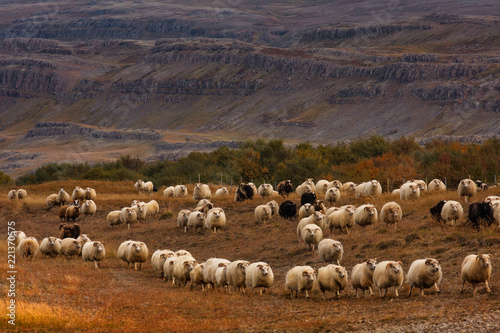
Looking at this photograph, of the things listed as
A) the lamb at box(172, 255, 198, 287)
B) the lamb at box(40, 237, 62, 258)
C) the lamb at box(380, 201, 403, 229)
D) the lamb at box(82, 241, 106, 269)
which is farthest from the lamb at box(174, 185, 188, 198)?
the lamb at box(172, 255, 198, 287)

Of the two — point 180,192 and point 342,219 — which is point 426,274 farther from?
point 180,192

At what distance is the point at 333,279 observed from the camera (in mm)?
19750

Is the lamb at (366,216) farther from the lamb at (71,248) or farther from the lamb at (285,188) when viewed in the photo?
the lamb at (285,188)

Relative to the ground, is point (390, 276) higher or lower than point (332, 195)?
lower

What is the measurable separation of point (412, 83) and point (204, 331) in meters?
188

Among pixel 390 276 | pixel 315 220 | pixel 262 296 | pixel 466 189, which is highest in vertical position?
pixel 466 189

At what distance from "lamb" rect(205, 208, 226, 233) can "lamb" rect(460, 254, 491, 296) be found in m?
18.0

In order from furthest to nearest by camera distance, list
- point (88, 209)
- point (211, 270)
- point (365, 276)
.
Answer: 1. point (88, 209)
2. point (211, 270)
3. point (365, 276)

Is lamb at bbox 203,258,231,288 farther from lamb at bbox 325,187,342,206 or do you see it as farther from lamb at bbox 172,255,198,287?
lamb at bbox 325,187,342,206

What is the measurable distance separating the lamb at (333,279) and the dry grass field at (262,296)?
1.24 ft

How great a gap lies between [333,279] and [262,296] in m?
2.45

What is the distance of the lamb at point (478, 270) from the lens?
17750mm

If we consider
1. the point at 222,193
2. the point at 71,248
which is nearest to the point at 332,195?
the point at 222,193

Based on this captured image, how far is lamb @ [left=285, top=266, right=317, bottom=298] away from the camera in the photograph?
19969 millimetres
